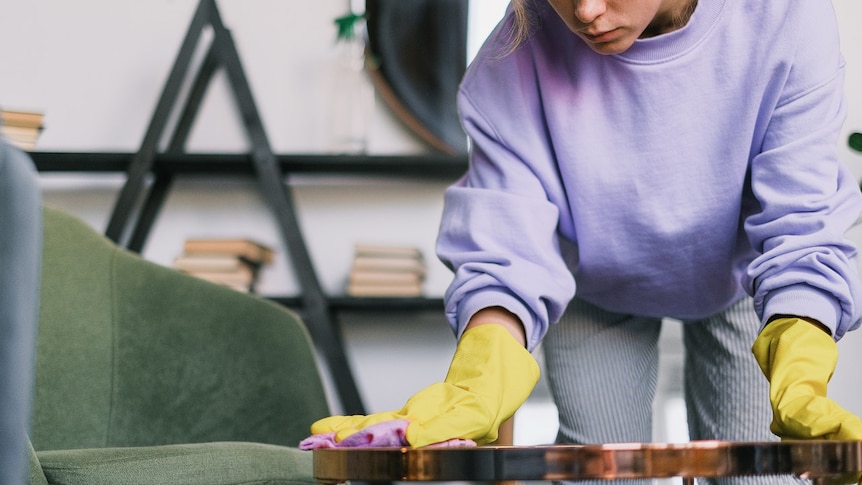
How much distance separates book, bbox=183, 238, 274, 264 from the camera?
2.52 metres

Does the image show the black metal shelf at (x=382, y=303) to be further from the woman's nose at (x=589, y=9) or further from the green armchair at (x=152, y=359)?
the woman's nose at (x=589, y=9)

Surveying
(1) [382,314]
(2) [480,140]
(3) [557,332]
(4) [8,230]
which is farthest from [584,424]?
(1) [382,314]

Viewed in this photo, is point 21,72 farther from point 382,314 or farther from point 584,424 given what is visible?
point 584,424

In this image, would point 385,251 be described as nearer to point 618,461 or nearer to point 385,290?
point 385,290

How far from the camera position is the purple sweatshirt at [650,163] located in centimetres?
99

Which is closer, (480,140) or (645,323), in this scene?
(480,140)

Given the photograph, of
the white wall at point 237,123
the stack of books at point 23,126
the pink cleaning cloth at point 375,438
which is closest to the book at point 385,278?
the white wall at point 237,123

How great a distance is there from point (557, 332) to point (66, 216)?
1.01m

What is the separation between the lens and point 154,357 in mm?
1781

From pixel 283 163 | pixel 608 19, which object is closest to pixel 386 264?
pixel 283 163

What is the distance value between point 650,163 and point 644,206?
5 centimetres

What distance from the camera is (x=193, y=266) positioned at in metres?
2.53

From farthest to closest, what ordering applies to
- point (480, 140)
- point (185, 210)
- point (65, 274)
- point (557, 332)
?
1. point (185, 210)
2. point (65, 274)
3. point (557, 332)
4. point (480, 140)

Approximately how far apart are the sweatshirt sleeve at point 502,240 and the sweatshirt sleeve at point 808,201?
198mm
